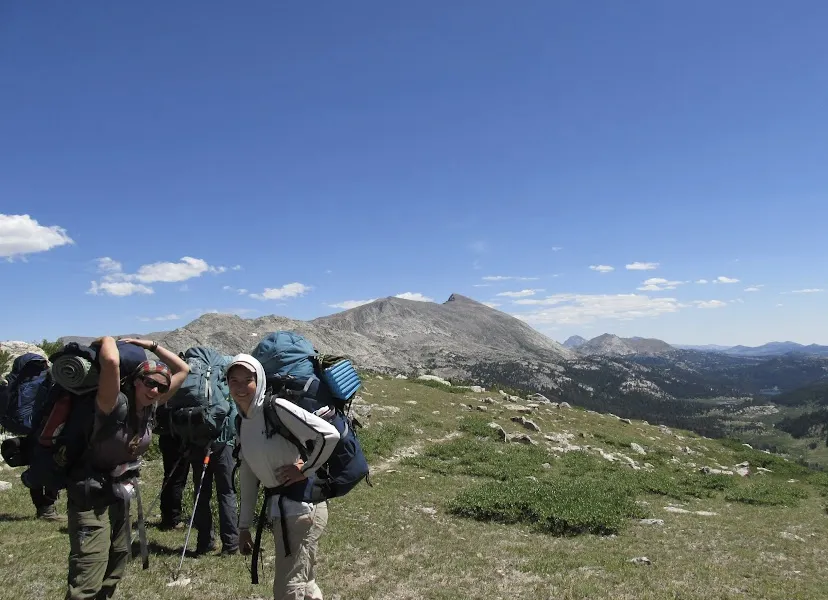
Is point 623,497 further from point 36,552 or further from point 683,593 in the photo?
point 36,552

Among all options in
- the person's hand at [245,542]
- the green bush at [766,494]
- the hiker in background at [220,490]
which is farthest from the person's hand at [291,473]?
the green bush at [766,494]

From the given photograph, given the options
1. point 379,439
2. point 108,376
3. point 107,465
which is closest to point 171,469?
point 107,465

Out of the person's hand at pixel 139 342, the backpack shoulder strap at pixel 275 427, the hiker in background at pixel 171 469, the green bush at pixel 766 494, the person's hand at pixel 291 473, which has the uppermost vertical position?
the person's hand at pixel 139 342

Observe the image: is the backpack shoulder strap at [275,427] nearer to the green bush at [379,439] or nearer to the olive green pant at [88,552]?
the olive green pant at [88,552]

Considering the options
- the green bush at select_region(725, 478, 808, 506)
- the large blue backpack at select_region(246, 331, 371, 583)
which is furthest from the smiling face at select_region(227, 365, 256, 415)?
the green bush at select_region(725, 478, 808, 506)

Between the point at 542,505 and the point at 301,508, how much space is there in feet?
31.0

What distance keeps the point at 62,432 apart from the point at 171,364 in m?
1.43

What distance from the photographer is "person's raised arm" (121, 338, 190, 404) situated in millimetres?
6164

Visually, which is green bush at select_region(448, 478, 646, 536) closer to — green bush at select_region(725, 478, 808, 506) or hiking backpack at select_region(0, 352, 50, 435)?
green bush at select_region(725, 478, 808, 506)

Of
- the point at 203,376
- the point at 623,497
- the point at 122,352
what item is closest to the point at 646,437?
the point at 623,497

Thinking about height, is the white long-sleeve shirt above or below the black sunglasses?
below

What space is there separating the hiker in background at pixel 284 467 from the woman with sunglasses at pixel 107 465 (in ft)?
3.80

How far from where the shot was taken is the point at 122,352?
229 inches

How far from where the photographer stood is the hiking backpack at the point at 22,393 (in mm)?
9148
